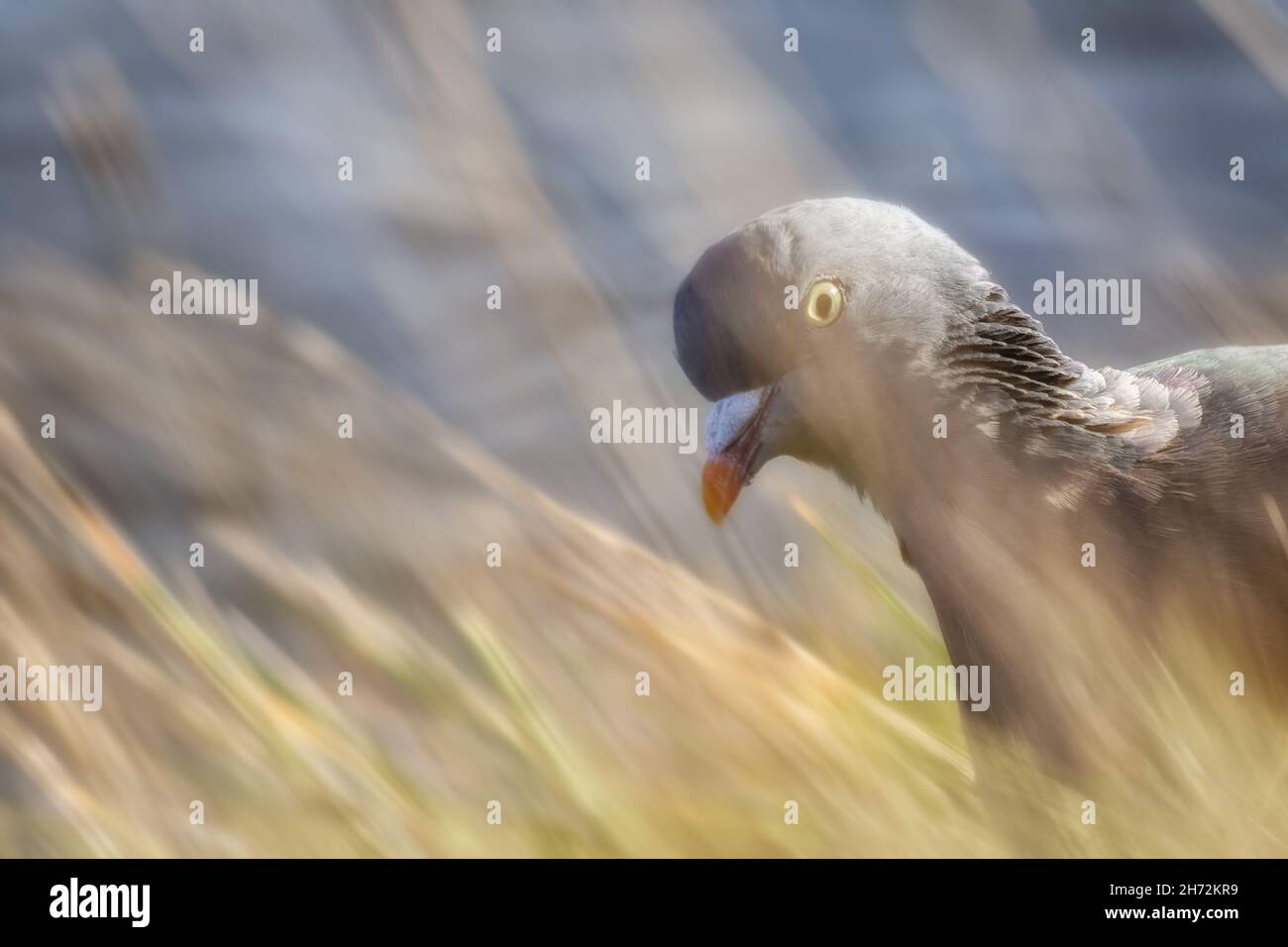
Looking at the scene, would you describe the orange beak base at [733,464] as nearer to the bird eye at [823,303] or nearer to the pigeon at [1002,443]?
the pigeon at [1002,443]

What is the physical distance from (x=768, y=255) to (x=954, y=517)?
52cm

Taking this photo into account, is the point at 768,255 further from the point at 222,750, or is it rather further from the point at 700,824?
the point at 222,750

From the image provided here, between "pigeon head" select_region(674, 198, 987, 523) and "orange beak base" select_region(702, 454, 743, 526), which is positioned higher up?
"pigeon head" select_region(674, 198, 987, 523)

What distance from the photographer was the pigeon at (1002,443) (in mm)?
1760

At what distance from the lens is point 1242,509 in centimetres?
178

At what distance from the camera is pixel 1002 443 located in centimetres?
183

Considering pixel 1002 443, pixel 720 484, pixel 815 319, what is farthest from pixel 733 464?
pixel 1002 443

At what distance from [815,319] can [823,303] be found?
3cm

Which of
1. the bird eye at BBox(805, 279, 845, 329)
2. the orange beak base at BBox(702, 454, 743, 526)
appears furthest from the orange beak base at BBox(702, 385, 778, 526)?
the bird eye at BBox(805, 279, 845, 329)

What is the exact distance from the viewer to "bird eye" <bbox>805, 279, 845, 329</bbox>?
1850mm

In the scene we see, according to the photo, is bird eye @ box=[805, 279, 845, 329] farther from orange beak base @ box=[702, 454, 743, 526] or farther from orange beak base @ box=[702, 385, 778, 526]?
orange beak base @ box=[702, 454, 743, 526]

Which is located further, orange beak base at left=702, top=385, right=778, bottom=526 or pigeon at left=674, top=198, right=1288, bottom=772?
orange beak base at left=702, top=385, right=778, bottom=526

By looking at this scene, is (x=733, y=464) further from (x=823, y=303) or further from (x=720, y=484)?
(x=823, y=303)

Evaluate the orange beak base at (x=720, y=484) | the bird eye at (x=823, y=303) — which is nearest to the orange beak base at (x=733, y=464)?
the orange beak base at (x=720, y=484)
